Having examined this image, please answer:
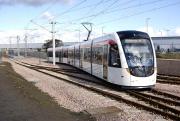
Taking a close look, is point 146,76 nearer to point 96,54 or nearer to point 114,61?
point 114,61

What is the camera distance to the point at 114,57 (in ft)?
63.9

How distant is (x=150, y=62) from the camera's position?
61.6 ft

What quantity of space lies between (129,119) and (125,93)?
6.51 metres

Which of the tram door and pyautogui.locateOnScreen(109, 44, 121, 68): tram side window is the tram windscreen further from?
the tram door

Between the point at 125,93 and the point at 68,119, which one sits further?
the point at 125,93

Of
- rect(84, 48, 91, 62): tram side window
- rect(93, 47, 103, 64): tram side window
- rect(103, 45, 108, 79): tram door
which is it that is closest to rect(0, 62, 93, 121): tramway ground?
rect(103, 45, 108, 79): tram door

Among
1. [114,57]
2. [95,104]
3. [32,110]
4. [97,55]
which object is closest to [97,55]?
[97,55]

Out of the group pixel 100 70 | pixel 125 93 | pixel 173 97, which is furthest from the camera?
pixel 100 70

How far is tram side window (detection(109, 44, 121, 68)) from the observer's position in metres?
19.0

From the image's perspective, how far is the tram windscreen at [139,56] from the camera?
18.5 metres

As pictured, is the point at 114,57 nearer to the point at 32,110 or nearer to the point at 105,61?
the point at 105,61

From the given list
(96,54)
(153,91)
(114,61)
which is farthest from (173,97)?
(96,54)

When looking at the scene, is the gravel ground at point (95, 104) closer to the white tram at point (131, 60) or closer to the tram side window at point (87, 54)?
the white tram at point (131, 60)

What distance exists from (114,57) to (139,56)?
4.62 feet
